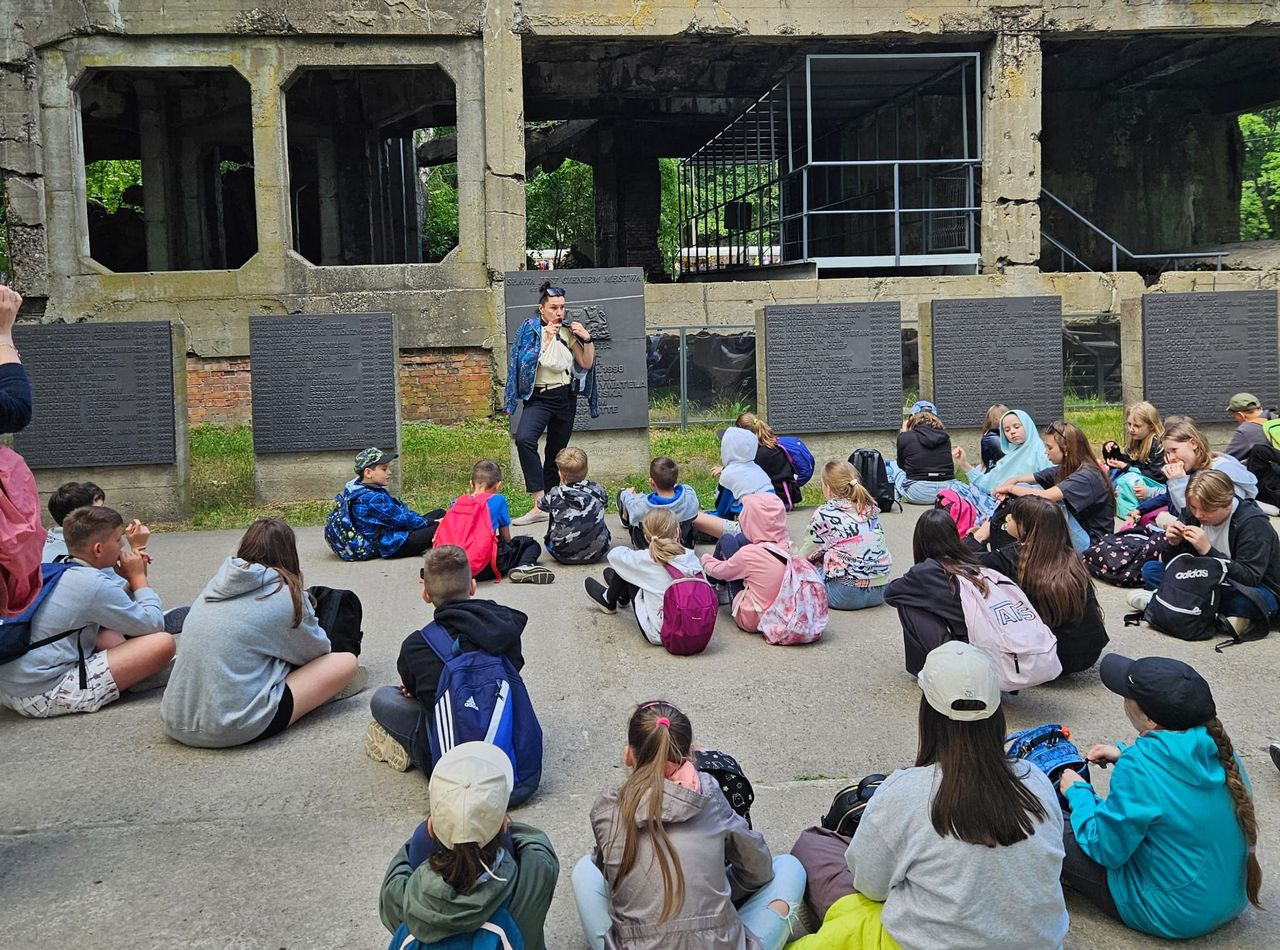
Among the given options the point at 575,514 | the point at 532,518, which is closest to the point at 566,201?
the point at 532,518

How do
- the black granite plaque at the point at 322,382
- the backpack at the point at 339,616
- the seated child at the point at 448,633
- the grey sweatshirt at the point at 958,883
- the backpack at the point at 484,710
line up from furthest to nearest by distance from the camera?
the black granite plaque at the point at 322,382 → the backpack at the point at 339,616 → the seated child at the point at 448,633 → the backpack at the point at 484,710 → the grey sweatshirt at the point at 958,883

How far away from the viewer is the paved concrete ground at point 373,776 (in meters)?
4.16

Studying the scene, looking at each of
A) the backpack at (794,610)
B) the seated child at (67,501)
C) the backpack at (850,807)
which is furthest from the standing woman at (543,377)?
the backpack at (850,807)

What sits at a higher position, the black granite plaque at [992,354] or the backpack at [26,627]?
the black granite plaque at [992,354]

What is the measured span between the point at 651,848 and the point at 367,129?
22.8 metres

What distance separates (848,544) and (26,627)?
476 centimetres

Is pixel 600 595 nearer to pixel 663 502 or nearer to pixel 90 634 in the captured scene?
pixel 663 502

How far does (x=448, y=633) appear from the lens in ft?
16.3

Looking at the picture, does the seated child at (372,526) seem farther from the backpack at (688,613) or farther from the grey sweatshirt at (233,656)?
the grey sweatshirt at (233,656)

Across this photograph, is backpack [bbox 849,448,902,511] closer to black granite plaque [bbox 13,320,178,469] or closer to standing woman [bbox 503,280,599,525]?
standing woman [bbox 503,280,599,525]

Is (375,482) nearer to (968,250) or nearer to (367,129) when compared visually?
(968,250)

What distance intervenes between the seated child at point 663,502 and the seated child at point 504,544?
2.33 feet

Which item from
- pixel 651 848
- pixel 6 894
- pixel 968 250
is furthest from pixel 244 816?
pixel 968 250

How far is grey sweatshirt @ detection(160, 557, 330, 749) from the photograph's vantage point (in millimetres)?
5414
